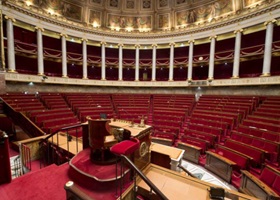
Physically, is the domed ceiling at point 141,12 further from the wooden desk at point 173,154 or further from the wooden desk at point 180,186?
the wooden desk at point 180,186

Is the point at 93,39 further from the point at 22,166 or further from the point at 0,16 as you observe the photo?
the point at 22,166

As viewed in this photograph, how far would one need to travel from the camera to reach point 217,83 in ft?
35.2

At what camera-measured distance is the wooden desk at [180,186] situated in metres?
1.94

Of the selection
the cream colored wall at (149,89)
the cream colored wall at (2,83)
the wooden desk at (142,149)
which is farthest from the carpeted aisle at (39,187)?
the cream colored wall at (149,89)

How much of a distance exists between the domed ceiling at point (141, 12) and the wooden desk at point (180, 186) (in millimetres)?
12800

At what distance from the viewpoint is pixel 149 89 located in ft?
46.0

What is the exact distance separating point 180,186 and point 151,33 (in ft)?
46.4

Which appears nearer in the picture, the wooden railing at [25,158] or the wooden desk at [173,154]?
the wooden desk at [173,154]

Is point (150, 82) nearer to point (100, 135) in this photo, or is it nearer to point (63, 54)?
point (63, 54)

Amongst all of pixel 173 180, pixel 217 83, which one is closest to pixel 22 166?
pixel 173 180

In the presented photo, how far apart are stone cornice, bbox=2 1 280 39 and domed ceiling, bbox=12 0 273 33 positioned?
0.57 m

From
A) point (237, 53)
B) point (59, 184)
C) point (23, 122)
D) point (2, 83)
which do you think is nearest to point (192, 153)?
point (59, 184)

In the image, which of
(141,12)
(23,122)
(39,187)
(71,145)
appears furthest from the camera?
(141,12)

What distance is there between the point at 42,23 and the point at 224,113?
14079 millimetres
